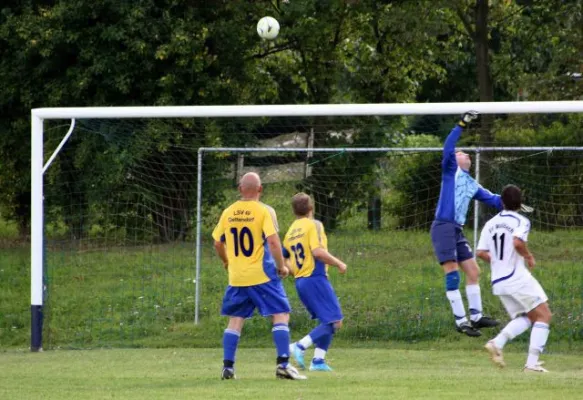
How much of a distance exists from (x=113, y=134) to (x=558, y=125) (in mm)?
8253

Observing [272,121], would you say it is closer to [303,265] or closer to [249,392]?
[303,265]

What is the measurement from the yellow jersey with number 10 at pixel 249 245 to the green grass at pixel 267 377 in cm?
95

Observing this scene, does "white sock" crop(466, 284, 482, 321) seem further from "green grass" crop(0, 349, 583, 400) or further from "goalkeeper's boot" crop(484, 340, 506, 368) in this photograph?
"goalkeeper's boot" crop(484, 340, 506, 368)

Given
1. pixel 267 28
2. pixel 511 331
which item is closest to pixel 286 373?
pixel 511 331

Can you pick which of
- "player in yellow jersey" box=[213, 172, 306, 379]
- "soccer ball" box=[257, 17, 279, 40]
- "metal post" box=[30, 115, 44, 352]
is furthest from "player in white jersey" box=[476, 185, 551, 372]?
"soccer ball" box=[257, 17, 279, 40]

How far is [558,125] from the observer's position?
2030 centimetres

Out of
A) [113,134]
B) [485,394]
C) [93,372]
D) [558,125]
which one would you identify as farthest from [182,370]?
[558,125]

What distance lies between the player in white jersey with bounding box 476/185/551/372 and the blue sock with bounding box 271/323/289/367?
2.00 metres

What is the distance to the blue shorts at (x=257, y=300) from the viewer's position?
10.3 metres

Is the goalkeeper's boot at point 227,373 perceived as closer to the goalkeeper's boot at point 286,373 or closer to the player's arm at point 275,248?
the goalkeeper's boot at point 286,373

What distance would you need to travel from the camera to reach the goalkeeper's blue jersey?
38.6ft

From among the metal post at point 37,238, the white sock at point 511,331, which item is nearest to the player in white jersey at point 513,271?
the white sock at point 511,331

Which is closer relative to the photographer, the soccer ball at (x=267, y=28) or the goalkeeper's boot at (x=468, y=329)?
the goalkeeper's boot at (x=468, y=329)

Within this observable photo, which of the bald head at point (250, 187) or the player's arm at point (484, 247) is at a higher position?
the bald head at point (250, 187)
